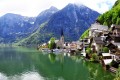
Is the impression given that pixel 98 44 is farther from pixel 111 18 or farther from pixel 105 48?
pixel 111 18

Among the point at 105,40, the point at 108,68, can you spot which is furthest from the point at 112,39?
the point at 108,68

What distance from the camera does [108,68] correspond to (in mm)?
64000

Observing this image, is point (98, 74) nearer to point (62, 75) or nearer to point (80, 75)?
point (80, 75)

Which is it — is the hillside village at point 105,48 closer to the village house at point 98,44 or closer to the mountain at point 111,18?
the village house at point 98,44

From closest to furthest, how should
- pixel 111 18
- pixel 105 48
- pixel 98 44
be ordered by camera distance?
pixel 105 48
pixel 98 44
pixel 111 18

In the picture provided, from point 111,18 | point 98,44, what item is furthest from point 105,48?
point 111,18

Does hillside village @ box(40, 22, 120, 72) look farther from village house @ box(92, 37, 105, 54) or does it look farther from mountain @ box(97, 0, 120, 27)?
mountain @ box(97, 0, 120, 27)

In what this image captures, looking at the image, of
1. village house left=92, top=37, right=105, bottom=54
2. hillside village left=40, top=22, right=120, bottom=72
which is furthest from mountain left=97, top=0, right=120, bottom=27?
village house left=92, top=37, right=105, bottom=54

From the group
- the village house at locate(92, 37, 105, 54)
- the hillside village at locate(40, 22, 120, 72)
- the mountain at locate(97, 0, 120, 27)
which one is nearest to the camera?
the hillside village at locate(40, 22, 120, 72)

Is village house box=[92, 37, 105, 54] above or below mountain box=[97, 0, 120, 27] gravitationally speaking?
Answer: below

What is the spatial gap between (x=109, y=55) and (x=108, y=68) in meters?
13.1

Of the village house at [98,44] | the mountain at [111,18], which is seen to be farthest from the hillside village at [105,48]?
the mountain at [111,18]

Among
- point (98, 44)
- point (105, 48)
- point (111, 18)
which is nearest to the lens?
point (105, 48)

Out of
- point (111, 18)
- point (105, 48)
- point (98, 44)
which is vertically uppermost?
point (111, 18)
